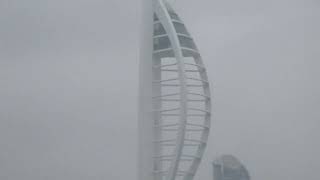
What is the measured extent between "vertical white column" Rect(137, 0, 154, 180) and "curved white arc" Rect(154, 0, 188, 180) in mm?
81

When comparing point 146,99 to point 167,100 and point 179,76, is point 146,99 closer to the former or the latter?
point 167,100

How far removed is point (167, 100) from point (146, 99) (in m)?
0.13

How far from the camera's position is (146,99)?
2.53m

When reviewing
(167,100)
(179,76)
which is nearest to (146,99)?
(167,100)

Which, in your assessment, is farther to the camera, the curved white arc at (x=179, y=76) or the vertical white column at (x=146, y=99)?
the vertical white column at (x=146, y=99)

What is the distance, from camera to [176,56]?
2.47 m

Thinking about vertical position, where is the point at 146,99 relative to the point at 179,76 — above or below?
below

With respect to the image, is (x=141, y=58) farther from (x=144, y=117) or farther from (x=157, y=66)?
(x=144, y=117)

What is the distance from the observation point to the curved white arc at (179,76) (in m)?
2.40

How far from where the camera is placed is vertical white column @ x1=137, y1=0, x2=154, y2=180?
251 centimetres

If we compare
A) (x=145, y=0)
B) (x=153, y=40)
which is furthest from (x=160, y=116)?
(x=145, y=0)

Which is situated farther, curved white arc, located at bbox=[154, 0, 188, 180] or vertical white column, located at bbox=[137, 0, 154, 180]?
vertical white column, located at bbox=[137, 0, 154, 180]

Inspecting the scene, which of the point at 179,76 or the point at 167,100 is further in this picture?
the point at 167,100

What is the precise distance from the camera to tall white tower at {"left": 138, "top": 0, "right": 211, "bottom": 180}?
2.50 m
